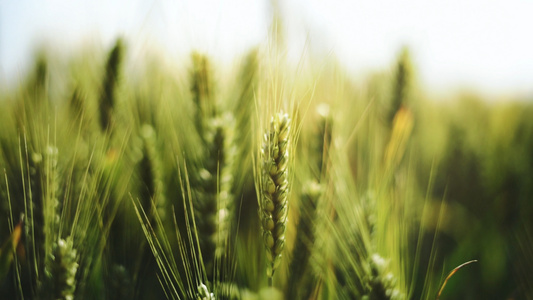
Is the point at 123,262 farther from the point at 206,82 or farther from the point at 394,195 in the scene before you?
the point at 394,195

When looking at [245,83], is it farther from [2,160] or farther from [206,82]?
[2,160]

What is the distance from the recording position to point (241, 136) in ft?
2.24

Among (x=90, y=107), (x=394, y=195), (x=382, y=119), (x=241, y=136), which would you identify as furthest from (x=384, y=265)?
(x=90, y=107)

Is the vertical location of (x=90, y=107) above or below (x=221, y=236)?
above

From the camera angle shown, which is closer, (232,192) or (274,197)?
(274,197)

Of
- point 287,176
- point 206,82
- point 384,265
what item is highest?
point 206,82

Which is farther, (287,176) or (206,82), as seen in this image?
(206,82)

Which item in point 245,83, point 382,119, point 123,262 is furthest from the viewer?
point 382,119

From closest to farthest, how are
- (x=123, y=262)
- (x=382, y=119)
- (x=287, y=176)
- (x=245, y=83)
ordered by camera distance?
1. (x=287, y=176)
2. (x=123, y=262)
3. (x=245, y=83)
4. (x=382, y=119)

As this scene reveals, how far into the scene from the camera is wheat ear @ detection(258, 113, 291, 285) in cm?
42

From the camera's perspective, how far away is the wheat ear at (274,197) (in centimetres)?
42

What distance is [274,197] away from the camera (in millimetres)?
419

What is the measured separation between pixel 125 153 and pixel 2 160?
0.67 feet

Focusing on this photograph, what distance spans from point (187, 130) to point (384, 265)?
1.31 ft
